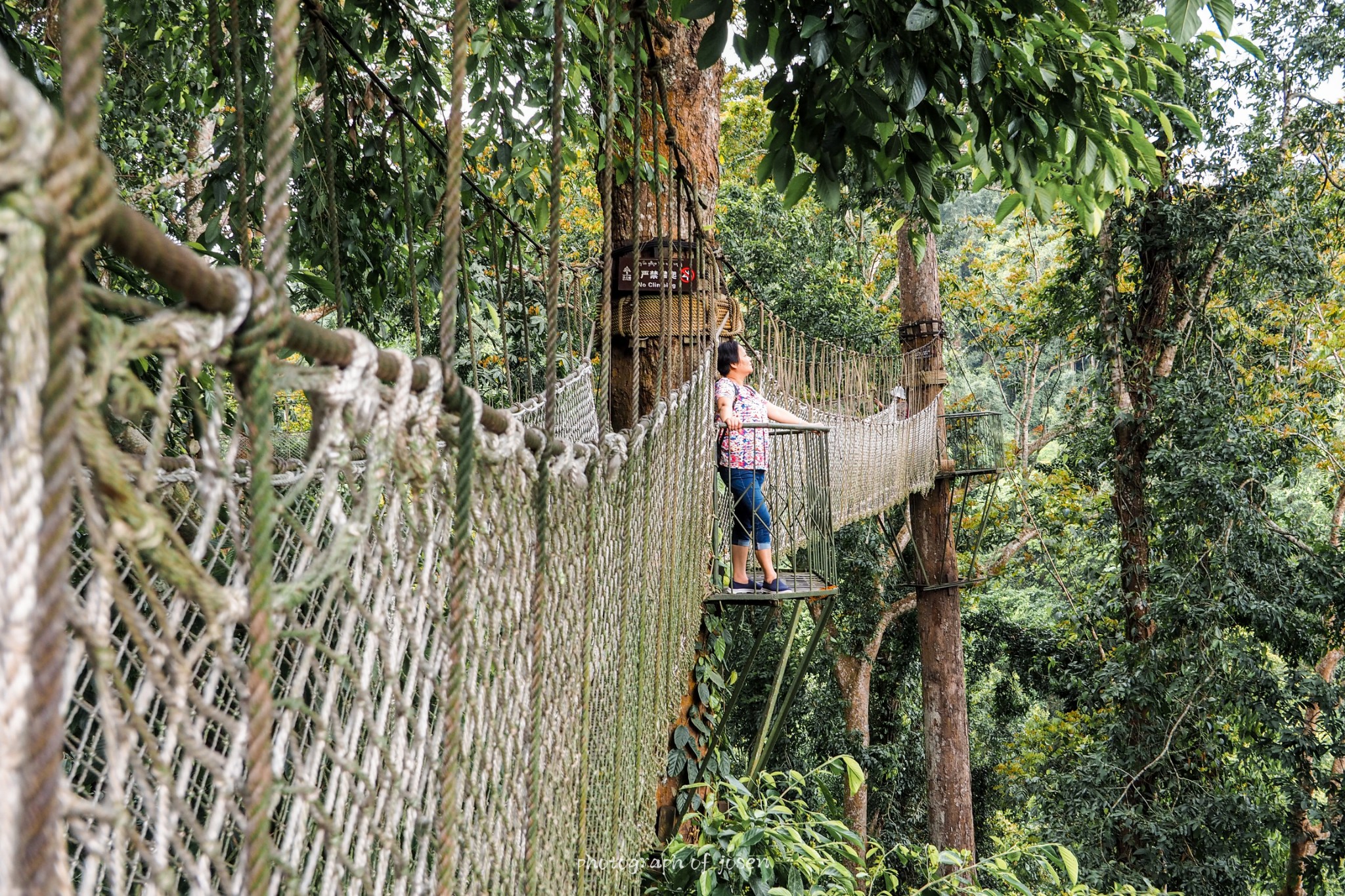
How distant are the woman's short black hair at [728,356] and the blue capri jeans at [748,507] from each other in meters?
0.30

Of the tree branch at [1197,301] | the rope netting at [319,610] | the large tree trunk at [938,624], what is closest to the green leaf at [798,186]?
the rope netting at [319,610]

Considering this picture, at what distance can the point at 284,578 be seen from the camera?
63.6 inches

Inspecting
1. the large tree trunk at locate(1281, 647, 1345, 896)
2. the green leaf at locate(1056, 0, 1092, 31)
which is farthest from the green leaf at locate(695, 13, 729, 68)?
the large tree trunk at locate(1281, 647, 1345, 896)

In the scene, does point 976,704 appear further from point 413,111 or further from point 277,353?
→ point 277,353

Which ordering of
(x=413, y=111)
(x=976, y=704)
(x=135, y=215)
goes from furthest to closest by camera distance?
(x=976, y=704), (x=413, y=111), (x=135, y=215)

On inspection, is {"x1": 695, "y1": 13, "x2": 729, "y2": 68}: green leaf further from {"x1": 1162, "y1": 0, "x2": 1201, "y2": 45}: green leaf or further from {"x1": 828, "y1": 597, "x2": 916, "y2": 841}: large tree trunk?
{"x1": 828, "y1": 597, "x2": 916, "y2": 841}: large tree trunk

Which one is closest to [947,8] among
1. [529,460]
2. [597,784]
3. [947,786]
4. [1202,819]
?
[529,460]

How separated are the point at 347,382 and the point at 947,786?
798cm

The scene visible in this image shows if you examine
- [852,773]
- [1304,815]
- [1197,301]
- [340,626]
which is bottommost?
[1304,815]

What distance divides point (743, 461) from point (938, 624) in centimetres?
550

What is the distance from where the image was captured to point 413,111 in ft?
8.73

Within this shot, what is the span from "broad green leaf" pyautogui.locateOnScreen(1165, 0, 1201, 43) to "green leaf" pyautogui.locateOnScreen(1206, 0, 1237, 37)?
7.6 inches

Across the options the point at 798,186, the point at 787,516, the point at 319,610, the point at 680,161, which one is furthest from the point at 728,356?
the point at 319,610

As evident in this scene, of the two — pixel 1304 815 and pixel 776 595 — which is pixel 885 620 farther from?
pixel 776 595
